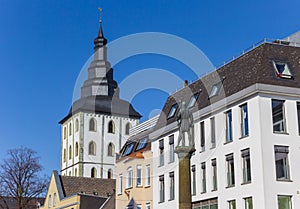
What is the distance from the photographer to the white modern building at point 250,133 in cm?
3734

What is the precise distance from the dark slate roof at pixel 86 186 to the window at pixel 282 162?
41560 millimetres

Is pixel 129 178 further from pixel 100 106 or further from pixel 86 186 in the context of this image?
pixel 100 106

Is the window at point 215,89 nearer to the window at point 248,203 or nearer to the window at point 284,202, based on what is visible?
the window at point 248,203

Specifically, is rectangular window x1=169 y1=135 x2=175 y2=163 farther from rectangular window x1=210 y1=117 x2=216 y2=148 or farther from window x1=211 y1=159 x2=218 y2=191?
window x1=211 y1=159 x2=218 y2=191

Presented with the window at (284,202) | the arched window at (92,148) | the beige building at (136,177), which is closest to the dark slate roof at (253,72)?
the window at (284,202)

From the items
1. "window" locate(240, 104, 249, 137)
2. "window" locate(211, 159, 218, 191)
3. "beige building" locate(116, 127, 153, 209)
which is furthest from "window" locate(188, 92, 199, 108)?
"window" locate(240, 104, 249, 137)

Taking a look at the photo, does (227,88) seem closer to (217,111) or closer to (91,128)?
(217,111)

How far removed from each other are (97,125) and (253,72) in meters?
78.7

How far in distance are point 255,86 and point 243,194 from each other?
7280 millimetres

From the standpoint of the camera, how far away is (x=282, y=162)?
38.1 m

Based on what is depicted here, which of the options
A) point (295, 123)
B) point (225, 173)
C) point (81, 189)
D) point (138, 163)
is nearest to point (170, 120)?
point (138, 163)

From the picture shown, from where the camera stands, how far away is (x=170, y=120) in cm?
5069

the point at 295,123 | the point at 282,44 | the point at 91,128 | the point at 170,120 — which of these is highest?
the point at 91,128

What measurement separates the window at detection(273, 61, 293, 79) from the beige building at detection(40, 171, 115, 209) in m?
33.2
